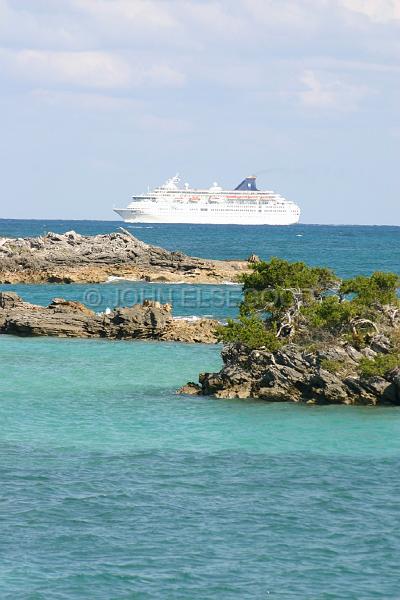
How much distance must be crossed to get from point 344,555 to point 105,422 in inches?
352

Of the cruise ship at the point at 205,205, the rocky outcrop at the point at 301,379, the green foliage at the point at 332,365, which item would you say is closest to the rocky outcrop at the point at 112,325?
the rocky outcrop at the point at 301,379

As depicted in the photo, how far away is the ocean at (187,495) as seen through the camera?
44.6ft

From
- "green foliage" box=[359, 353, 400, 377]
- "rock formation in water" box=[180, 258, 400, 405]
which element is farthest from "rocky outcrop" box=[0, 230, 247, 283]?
"green foliage" box=[359, 353, 400, 377]

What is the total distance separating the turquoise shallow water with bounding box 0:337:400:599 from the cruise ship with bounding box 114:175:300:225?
541 feet

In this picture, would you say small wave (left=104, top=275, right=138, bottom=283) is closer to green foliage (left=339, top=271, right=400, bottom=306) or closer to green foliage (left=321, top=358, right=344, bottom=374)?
green foliage (left=339, top=271, right=400, bottom=306)

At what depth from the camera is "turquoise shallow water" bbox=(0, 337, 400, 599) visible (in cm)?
1359

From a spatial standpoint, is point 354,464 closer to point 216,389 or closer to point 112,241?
point 216,389

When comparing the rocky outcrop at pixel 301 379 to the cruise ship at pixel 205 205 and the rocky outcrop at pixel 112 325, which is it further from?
the cruise ship at pixel 205 205

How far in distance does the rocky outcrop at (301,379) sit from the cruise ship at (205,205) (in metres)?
164

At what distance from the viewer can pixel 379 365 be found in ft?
77.8

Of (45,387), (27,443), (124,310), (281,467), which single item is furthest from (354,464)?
(124,310)

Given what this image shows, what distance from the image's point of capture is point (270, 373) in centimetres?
2478

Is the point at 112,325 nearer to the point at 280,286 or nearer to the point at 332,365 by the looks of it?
the point at 280,286

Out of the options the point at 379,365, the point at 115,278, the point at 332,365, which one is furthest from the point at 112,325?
the point at 115,278
